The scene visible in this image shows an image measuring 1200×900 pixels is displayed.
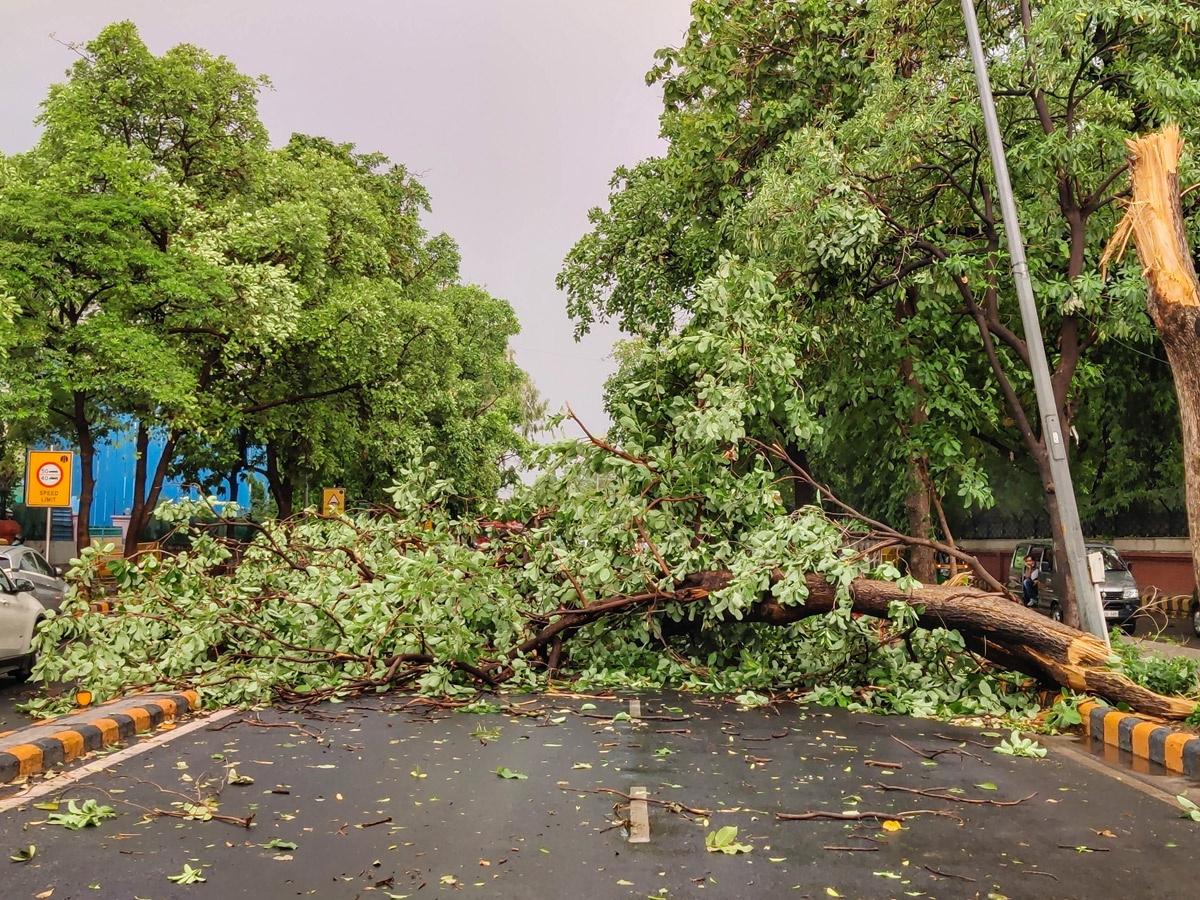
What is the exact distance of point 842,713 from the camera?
10.2 meters

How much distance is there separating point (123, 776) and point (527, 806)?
8.88 feet

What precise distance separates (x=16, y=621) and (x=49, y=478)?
9.02 meters

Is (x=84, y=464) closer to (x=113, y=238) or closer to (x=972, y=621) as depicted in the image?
(x=113, y=238)

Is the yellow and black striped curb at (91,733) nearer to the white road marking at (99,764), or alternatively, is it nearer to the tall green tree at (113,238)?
the white road marking at (99,764)

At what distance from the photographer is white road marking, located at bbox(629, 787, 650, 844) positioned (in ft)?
18.6

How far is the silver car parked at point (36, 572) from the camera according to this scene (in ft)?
47.6

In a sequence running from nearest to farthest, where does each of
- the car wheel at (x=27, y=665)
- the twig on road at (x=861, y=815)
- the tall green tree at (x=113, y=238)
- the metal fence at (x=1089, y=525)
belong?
the twig on road at (x=861, y=815) < the car wheel at (x=27, y=665) < the tall green tree at (x=113, y=238) < the metal fence at (x=1089, y=525)

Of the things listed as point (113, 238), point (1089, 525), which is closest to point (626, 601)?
point (113, 238)

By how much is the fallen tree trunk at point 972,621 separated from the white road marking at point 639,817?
182 inches

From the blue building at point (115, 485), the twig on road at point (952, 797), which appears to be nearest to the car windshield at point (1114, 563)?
the twig on road at point (952, 797)

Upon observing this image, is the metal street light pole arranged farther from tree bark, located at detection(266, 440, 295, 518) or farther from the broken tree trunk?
tree bark, located at detection(266, 440, 295, 518)

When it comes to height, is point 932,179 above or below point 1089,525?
above


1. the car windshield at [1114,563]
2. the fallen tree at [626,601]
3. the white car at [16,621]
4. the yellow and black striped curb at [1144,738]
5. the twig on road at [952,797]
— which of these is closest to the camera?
the twig on road at [952,797]

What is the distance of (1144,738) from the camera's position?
Result: 8445 mm
